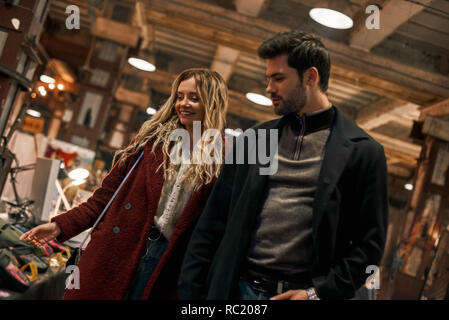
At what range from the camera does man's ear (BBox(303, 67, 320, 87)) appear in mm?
1726

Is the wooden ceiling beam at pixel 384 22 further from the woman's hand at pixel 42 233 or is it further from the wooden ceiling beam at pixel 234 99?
the wooden ceiling beam at pixel 234 99

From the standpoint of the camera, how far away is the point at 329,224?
1521 millimetres

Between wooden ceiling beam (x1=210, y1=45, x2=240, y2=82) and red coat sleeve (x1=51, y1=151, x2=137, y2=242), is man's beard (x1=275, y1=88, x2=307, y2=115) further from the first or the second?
wooden ceiling beam (x1=210, y1=45, x2=240, y2=82)

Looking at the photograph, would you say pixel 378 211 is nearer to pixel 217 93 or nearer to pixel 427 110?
pixel 217 93

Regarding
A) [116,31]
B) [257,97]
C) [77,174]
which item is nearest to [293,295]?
[77,174]

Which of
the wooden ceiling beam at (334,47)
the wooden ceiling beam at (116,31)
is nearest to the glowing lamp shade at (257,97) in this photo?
the wooden ceiling beam at (334,47)

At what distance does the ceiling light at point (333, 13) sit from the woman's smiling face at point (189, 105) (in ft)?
10.7

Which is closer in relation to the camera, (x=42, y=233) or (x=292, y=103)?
(x=292, y=103)

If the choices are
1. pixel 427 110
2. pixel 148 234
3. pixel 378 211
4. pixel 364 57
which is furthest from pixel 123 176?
pixel 427 110

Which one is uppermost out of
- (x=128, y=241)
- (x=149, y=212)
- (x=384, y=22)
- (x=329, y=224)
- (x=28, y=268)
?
(x=384, y=22)

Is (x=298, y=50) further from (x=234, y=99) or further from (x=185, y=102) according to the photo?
(x=234, y=99)

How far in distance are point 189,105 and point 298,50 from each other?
2.18 feet

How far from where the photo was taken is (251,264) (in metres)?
1.62
